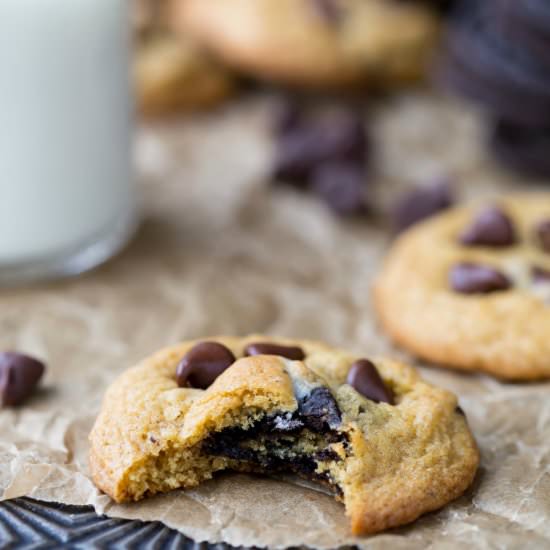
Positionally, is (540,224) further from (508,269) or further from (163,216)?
(163,216)

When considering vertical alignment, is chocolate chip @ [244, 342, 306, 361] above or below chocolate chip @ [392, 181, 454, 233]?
above

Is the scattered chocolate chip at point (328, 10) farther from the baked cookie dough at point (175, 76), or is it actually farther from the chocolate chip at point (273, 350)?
the chocolate chip at point (273, 350)

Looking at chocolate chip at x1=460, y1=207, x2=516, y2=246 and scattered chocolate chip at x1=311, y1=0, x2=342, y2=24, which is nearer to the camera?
chocolate chip at x1=460, y1=207, x2=516, y2=246

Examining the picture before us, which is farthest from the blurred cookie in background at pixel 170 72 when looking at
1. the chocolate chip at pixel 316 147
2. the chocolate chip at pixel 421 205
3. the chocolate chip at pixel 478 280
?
the chocolate chip at pixel 478 280

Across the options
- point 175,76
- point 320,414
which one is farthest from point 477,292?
point 175,76

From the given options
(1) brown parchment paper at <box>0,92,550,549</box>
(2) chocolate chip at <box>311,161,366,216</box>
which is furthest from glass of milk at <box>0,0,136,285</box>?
(2) chocolate chip at <box>311,161,366,216</box>

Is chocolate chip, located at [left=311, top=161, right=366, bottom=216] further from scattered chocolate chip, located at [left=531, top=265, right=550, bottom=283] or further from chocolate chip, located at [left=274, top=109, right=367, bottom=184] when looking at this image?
scattered chocolate chip, located at [left=531, top=265, right=550, bottom=283]

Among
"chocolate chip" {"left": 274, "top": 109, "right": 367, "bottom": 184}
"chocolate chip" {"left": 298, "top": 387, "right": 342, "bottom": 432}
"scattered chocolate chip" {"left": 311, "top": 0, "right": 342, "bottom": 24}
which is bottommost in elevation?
"chocolate chip" {"left": 274, "top": 109, "right": 367, "bottom": 184}
